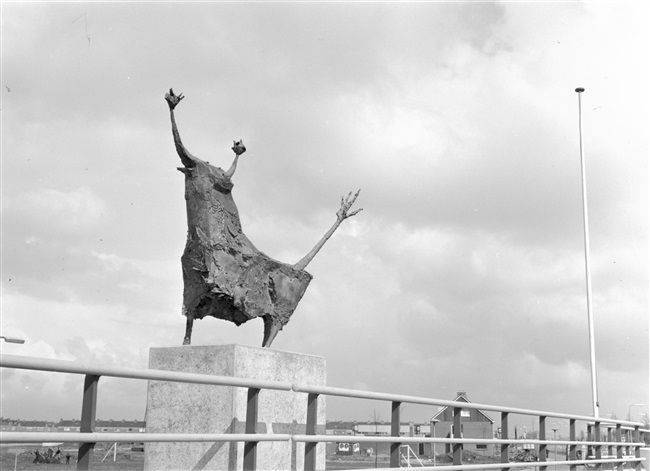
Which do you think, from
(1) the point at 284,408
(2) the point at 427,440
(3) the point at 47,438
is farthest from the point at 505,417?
(3) the point at 47,438

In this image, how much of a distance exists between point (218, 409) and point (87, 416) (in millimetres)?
3369

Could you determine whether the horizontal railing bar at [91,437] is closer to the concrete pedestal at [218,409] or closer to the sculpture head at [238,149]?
the concrete pedestal at [218,409]

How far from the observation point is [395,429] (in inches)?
284

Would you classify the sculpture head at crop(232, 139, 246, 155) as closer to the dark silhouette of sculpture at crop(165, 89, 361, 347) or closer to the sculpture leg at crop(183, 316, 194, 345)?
the dark silhouette of sculpture at crop(165, 89, 361, 347)

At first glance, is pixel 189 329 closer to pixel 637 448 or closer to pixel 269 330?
pixel 269 330

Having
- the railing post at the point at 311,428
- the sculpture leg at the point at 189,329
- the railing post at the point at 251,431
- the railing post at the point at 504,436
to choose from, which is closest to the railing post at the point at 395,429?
the railing post at the point at 311,428

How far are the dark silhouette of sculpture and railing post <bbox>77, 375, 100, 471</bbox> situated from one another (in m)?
3.70

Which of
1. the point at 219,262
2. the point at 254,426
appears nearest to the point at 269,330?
the point at 219,262

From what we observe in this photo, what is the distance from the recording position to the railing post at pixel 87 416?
14.6 ft

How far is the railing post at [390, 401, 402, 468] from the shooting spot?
7.20 meters

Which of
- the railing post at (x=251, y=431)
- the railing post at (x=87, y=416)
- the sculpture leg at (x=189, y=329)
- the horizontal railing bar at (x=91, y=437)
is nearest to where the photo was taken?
the horizontal railing bar at (x=91, y=437)

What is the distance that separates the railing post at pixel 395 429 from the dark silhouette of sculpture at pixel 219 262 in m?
2.10

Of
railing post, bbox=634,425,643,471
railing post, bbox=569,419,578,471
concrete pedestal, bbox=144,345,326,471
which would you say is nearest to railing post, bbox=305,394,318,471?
concrete pedestal, bbox=144,345,326,471

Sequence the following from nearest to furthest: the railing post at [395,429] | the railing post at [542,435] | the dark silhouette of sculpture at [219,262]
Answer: the railing post at [395,429] → the dark silhouette of sculpture at [219,262] → the railing post at [542,435]
